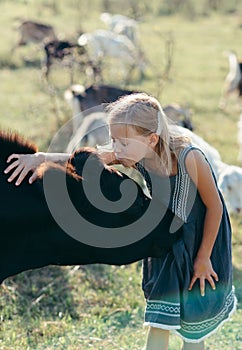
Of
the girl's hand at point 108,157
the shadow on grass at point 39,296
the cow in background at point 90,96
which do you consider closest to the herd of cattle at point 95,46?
the cow in background at point 90,96

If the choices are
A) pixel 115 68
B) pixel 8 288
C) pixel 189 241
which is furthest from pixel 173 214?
pixel 115 68

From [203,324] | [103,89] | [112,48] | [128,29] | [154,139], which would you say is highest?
[154,139]

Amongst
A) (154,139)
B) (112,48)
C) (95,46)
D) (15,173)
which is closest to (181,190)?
(154,139)

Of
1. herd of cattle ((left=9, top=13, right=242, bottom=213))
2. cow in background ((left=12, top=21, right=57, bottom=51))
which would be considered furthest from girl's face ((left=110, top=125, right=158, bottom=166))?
cow in background ((left=12, top=21, right=57, bottom=51))

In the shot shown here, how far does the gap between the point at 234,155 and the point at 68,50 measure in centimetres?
469

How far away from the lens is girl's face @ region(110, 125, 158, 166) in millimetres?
2943

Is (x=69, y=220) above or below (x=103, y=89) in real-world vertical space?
above

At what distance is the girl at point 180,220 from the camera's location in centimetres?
298

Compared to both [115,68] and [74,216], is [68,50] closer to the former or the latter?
[115,68]

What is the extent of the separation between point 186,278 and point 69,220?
685 mm

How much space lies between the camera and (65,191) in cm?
284

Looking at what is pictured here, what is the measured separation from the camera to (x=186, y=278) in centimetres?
318

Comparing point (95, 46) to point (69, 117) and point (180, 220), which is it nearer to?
point (69, 117)

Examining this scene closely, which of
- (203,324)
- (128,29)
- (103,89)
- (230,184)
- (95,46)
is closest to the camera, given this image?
(203,324)
